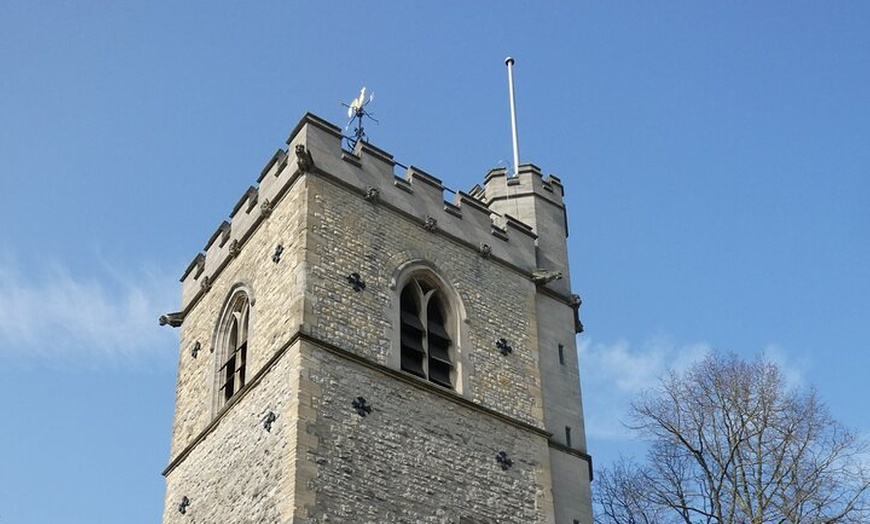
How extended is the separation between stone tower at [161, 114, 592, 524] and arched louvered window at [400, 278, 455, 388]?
0.02 m

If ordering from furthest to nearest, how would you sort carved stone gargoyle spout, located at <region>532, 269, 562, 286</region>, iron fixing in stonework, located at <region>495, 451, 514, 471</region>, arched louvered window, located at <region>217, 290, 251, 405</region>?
carved stone gargoyle spout, located at <region>532, 269, 562, 286</region> → arched louvered window, located at <region>217, 290, 251, 405</region> → iron fixing in stonework, located at <region>495, 451, 514, 471</region>

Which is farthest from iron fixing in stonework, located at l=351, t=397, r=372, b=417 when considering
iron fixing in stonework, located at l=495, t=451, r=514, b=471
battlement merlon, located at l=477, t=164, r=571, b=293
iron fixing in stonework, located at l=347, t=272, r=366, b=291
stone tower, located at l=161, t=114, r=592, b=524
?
battlement merlon, located at l=477, t=164, r=571, b=293

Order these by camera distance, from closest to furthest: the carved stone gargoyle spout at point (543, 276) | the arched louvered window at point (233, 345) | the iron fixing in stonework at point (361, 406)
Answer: the iron fixing in stonework at point (361, 406), the arched louvered window at point (233, 345), the carved stone gargoyle spout at point (543, 276)

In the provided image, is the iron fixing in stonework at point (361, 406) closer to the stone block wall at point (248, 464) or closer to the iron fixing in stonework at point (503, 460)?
the stone block wall at point (248, 464)

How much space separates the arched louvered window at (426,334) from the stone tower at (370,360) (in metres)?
0.02

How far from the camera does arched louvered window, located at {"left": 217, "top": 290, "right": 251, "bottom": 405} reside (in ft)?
A: 68.8

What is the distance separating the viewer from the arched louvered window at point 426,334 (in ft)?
67.1

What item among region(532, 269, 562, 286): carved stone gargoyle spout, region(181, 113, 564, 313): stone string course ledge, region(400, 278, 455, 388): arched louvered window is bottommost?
region(400, 278, 455, 388): arched louvered window

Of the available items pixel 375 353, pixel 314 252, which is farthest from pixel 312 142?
pixel 375 353

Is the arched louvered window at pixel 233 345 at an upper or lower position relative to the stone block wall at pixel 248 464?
upper

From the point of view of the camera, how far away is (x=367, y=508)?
59.0ft

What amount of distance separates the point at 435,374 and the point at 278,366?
8.61 feet

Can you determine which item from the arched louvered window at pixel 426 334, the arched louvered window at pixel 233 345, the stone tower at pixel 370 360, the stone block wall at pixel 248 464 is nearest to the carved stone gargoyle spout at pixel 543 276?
the stone tower at pixel 370 360

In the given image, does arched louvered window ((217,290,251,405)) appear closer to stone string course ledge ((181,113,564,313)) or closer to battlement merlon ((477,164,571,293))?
stone string course ledge ((181,113,564,313))
